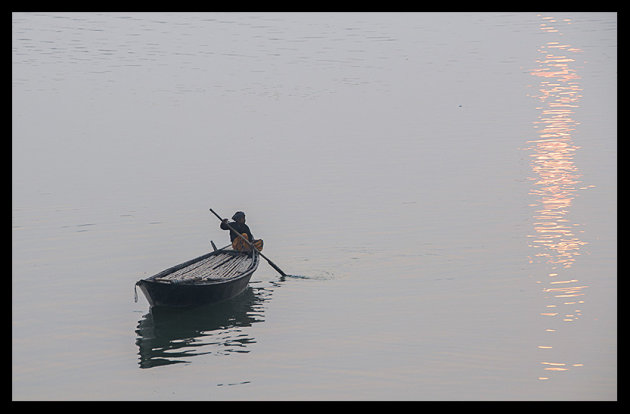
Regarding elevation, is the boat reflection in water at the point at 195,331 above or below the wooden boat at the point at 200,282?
below

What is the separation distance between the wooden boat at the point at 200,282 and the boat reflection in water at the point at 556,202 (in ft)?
21.1

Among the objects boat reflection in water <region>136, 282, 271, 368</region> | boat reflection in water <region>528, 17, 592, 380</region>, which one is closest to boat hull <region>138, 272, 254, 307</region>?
boat reflection in water <region>136, 282, 271, 368</region>

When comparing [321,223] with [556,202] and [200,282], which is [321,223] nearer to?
[556,202]

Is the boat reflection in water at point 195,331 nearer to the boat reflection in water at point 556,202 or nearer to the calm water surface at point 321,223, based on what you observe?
the calm water surface at point 321,223

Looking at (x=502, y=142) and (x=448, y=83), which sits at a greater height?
(x=448, y=83)

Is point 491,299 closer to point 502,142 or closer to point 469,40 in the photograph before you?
point 502,142

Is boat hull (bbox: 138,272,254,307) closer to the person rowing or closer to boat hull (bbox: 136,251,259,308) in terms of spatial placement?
boat hull (bbox: 136,251,259,308)

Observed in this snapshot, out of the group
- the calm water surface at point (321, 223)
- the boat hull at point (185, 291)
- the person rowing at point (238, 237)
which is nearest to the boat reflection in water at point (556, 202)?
the calm water surface at point (321, 223)

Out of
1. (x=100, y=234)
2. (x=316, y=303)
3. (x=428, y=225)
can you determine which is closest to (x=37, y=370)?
(x=316, y=303)

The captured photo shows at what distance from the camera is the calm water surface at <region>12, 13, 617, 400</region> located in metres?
16.5

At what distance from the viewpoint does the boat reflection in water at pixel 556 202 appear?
2014cm

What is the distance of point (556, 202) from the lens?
107 ft

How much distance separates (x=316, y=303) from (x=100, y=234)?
383 inches

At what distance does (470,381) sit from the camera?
15.7 meters
